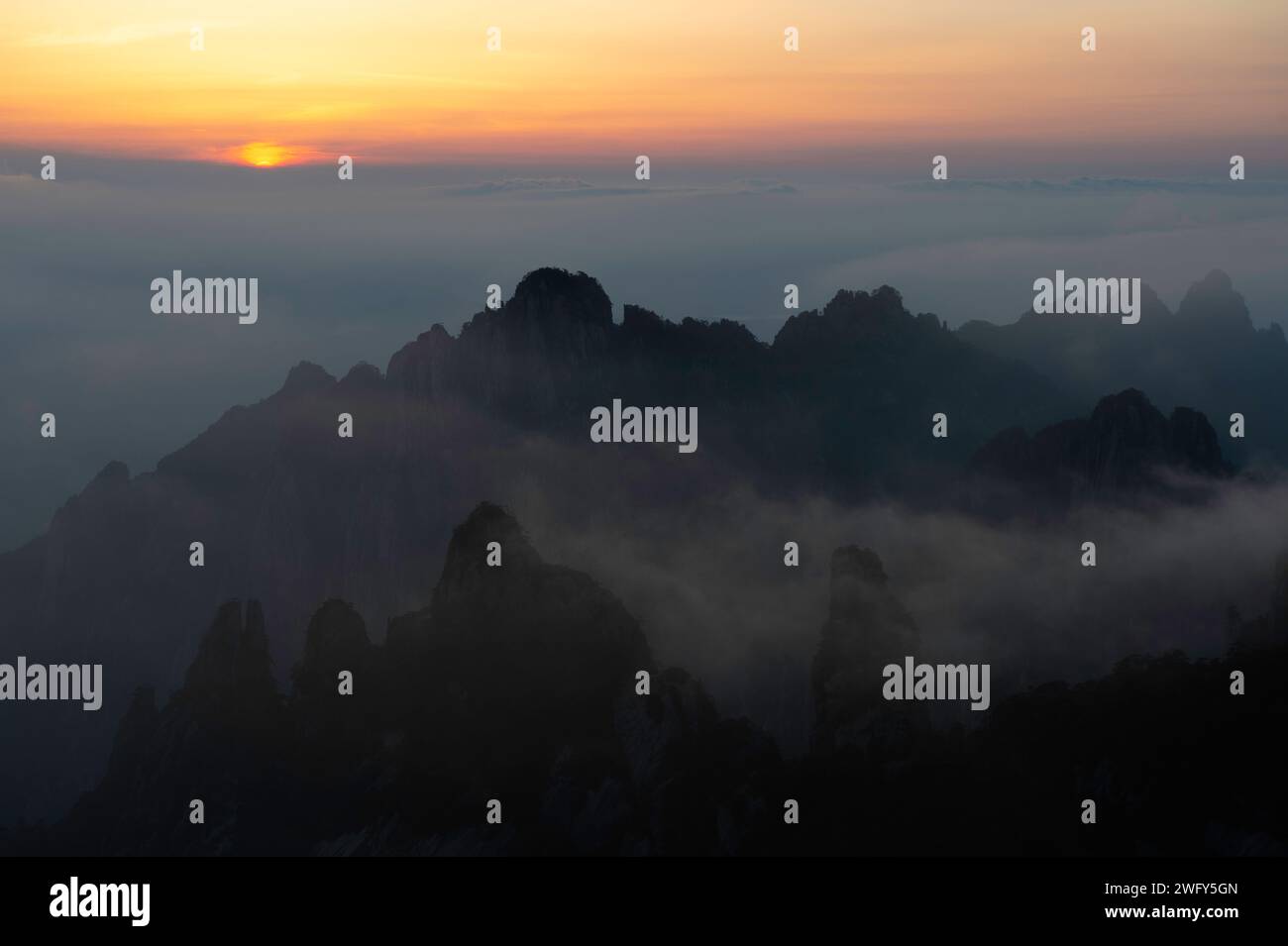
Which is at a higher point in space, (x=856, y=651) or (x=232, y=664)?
(x=856, y=651)

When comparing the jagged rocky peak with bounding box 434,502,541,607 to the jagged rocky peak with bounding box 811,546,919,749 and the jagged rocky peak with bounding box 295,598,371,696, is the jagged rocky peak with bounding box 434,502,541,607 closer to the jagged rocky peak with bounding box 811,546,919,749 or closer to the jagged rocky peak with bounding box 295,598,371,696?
the jagged rocky peak with bounding box 295,598,371,696

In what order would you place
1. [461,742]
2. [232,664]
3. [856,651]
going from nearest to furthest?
[856,651], [461,742], [232,664]

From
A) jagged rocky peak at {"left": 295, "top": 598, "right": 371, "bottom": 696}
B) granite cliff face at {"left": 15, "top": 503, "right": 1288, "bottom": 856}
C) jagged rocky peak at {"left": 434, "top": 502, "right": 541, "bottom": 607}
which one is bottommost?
granite cliff face at {"left": 15, "top": 503, "right": 1288, "bottom": 856}

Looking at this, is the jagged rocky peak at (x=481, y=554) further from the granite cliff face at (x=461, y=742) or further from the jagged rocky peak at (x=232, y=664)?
the jagged rocky peak at (x=232, y=664)

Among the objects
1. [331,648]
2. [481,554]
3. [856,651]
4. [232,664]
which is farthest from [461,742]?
[856,651]

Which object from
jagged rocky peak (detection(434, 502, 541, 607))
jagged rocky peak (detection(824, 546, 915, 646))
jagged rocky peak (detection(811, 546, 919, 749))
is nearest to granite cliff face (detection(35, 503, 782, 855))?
jagged rocky peak (detection(434, 502, 541, 607))

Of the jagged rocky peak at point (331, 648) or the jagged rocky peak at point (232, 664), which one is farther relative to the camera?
the jagged rocky peak at point (232, 664)

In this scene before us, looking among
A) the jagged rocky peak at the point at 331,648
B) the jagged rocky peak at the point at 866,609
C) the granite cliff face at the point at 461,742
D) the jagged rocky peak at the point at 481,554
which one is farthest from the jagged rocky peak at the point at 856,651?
the jagged rocky peak at the point at 331,648

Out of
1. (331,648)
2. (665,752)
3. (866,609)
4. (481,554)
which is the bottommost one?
(665,752)

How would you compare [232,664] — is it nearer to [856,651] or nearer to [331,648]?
[331,648]

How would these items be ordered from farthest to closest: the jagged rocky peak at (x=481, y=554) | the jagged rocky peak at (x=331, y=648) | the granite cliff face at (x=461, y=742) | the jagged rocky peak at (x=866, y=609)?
the jagged rocky peak at (x=331, y=648)
the jagged rocky peak at (x=481, y=554)
the jagged rocky peak at (x=866, y=609)
the granite cliff face at (x=461, y=742)

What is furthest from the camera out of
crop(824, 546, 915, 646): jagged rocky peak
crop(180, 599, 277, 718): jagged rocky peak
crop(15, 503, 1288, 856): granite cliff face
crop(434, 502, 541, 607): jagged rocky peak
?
crop(180, 599, 277, 718): jagged rocky peak

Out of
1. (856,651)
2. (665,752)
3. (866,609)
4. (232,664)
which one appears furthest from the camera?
(232,664)

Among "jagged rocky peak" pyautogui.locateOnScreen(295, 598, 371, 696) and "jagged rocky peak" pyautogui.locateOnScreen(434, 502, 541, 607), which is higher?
"jagged rocky peak" pyautogui.locateOnScreen(434, 502, 541, 607)
